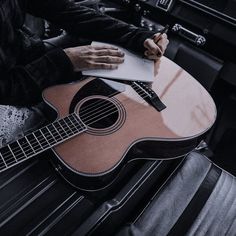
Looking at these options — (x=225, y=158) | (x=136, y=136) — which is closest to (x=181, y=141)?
(x=136, y=136)

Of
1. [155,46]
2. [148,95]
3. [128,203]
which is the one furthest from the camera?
[155,46]

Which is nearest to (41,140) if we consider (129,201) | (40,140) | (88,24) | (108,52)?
(40,140)

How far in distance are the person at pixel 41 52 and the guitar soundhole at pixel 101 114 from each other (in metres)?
0.13

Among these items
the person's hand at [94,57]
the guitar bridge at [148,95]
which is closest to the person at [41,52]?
the person's hand at [94,57]

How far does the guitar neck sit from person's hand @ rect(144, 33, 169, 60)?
0.44m

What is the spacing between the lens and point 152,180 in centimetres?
99

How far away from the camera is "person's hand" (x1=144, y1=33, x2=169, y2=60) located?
1161mm

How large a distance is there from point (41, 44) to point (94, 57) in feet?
0.97

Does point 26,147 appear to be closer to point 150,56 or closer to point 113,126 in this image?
point 113,126

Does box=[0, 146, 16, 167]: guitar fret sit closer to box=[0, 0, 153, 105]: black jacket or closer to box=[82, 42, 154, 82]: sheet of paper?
box=[0, 0, 153, 105]: black jacket

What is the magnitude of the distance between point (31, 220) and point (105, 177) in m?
0.23

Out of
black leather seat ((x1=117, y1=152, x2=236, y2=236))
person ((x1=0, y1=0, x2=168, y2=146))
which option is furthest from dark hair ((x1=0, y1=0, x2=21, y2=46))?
black leather seat ((x1=117, y1=152, x2=236, y2=236))

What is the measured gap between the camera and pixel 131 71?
112cm

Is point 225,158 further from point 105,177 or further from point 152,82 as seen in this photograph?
point 105,177
